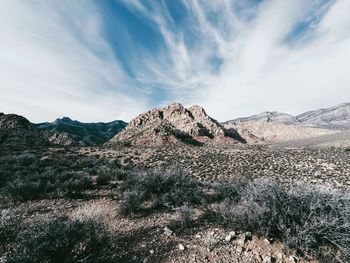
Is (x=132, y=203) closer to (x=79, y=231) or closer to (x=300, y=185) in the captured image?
(x=79, y=231)

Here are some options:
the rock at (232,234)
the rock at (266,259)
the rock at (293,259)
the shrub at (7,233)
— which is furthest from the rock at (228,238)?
the shrub at (7,233)

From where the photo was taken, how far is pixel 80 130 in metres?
128

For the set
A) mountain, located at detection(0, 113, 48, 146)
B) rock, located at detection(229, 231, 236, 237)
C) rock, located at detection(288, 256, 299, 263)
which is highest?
mountain, located at detection(0, 113, 48, 146)

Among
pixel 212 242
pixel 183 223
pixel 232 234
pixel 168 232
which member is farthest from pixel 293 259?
pixel 168 232

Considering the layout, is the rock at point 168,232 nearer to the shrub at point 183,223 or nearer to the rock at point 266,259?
the shrub at point 183,223

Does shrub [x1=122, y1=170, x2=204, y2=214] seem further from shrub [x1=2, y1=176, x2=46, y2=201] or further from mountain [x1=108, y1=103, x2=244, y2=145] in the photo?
mountain [x1=108, y1=103, x2=244, y2=145]

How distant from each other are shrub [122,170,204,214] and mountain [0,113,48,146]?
3860 cm

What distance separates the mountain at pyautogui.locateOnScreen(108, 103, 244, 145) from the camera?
54094mm

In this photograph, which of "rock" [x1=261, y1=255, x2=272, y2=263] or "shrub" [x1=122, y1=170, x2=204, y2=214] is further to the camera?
"shrub" [x1=122, y1=170, x2=204, y2=214]

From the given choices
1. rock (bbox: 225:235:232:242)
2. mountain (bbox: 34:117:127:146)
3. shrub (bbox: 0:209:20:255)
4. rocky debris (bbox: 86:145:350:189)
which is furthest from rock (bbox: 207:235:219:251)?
mountain (bbox: 34:117:127:146)

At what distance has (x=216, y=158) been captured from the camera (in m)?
23.9

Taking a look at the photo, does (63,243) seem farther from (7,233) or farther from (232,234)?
(232,234)

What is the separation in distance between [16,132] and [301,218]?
59.7 meters

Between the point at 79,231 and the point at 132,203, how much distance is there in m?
2.54
